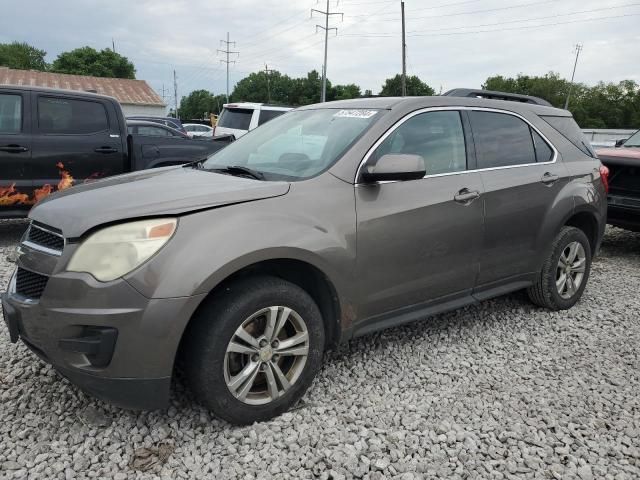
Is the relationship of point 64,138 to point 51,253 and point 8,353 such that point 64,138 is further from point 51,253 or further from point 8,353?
point 51,253

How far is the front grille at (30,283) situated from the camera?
237 centimetres

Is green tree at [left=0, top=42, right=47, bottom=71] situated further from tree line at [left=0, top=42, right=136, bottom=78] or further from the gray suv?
the gray suv

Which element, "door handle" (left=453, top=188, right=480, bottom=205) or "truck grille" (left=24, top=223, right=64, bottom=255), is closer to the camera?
"truck grille" (left=24, top=223, right=64, bottom=255)

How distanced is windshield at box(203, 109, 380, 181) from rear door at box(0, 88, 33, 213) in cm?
333

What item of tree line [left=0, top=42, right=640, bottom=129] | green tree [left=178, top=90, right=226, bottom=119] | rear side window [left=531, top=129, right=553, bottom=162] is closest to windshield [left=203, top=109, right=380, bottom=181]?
rear side window [left=531, top=129, right=553, bottom=162]

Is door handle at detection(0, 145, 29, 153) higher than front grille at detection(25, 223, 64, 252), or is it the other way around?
door handle at detection(0, 145, 29, 153)

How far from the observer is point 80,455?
240 cm

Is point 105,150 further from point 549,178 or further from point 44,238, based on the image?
point 549,178

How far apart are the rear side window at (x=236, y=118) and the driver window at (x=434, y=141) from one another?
9.46m

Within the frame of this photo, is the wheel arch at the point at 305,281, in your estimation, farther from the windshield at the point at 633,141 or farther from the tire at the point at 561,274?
the windshield at the point at 633,141

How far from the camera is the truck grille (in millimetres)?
2385

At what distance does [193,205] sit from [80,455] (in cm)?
126

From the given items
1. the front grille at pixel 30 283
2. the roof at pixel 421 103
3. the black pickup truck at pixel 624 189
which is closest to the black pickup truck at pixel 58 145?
the roof at pixel 421 103

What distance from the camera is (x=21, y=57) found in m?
71.7
